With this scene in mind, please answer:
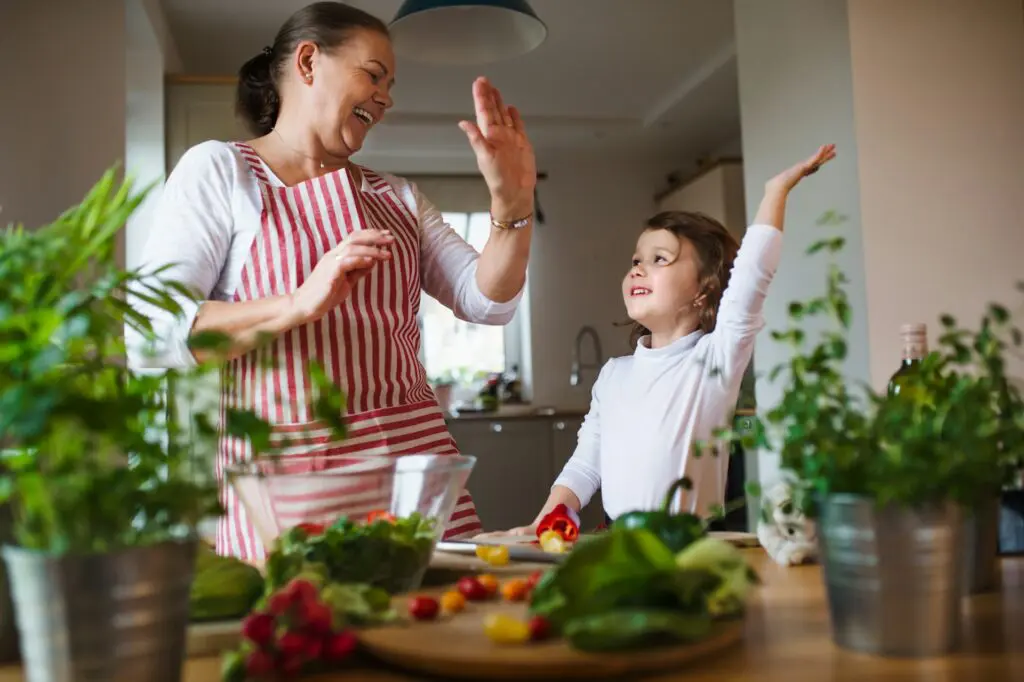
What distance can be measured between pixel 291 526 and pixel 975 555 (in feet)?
1.83

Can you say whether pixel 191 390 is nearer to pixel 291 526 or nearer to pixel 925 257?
pixel 291 526

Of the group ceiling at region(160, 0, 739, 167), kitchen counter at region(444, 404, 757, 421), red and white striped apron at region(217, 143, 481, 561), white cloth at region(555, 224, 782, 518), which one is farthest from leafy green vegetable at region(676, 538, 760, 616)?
kitchen counter at region(444, 404, 757, 421)

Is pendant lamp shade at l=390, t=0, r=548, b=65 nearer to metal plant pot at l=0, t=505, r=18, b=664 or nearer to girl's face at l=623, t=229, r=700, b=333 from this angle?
girl's face at l=623, t=229, r=700, b=333

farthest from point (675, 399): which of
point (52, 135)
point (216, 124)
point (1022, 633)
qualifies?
point (216, 124)

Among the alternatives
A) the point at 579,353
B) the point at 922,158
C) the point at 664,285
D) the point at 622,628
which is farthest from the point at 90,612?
the point at 579,353

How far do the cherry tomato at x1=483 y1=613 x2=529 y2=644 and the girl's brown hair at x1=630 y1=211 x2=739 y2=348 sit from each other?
4.38ft

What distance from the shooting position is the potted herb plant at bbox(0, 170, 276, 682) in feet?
1.49

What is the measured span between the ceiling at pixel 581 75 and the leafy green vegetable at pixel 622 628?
346cm

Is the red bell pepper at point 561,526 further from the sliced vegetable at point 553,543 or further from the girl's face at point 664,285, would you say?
the girl's face at point 664,285

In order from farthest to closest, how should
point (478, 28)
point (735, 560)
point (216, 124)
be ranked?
point (216, 124), point (478, 28), point (735, 560)

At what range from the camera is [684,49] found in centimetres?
419

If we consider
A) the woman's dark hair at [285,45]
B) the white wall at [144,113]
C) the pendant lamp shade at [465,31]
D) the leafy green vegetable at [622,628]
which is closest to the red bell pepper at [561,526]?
the leafy green vegetable at [622,628]

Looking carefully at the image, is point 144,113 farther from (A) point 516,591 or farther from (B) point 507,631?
(B) point 507,631

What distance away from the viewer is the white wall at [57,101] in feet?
7.74
